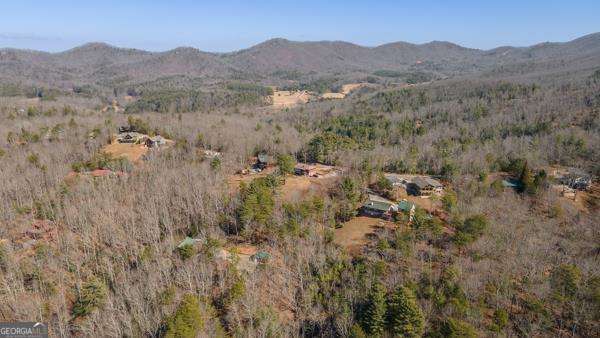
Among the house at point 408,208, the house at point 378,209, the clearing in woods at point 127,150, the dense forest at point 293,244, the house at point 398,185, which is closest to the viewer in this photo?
the dense forest at point 293,244

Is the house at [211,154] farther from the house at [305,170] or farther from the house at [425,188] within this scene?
the house at [425,188]

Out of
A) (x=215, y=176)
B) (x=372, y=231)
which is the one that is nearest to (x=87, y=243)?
(x=215, y=176)

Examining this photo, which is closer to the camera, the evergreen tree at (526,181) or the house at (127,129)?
the evergreen tree at (526,181)

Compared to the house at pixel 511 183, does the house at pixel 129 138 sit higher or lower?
higher

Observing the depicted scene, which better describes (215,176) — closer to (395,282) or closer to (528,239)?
(395,282)

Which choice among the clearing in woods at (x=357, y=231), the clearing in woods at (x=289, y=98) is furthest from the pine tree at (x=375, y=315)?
the clearing in woods at (x=289, y=98)

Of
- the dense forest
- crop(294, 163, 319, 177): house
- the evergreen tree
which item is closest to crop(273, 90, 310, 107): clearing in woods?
the dense forest

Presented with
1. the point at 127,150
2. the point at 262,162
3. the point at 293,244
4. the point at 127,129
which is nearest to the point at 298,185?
the point at 262,162
